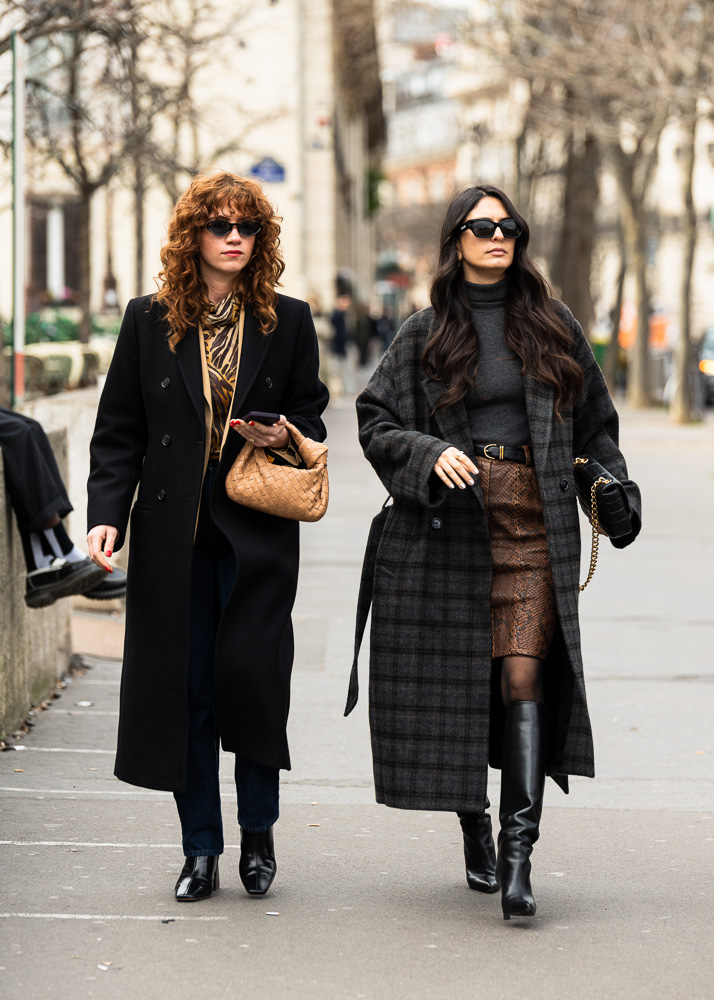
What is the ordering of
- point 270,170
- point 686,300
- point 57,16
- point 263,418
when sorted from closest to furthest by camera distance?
point 263,418 → point 57,16 → point 270,170 → point 686,300

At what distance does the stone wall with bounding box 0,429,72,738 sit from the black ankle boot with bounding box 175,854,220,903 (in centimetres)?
189

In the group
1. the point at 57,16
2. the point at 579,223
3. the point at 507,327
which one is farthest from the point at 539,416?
the point at 579,223

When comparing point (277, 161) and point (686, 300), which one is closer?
point (686, 300)

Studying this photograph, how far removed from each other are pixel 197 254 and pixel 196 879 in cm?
167

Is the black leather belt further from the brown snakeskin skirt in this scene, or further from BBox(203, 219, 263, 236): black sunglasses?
BBox(203, 219, 263, 236): black sunglasses

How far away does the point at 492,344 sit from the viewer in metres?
4.48

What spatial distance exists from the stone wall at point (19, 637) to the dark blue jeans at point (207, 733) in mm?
1902

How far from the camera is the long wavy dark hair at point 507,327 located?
440 centimetres

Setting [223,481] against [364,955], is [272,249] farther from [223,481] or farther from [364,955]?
[364,955]

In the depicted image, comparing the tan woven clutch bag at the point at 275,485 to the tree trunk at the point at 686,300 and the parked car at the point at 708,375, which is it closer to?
the tree trunk at the point at 686,300

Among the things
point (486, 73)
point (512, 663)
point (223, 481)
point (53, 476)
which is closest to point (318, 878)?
point (512, 663)

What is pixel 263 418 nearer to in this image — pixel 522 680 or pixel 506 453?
pixel 506 453

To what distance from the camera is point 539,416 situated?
4.38 m

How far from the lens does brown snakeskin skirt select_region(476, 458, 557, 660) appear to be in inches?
173
